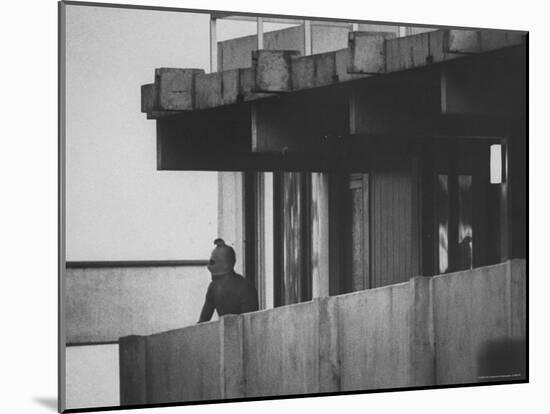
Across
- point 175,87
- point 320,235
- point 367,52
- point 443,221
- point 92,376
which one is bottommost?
point 92,376

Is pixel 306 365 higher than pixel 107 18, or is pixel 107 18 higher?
pixel 107 18

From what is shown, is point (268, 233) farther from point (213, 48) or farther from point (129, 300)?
point (213, 48)

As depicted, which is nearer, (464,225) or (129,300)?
(129,300)

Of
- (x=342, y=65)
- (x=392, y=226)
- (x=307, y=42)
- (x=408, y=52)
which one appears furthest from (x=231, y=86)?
(x=392, y=226)

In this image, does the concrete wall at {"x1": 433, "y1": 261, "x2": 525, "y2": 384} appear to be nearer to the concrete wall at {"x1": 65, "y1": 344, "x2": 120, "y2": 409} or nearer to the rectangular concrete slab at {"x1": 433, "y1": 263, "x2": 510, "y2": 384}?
the rectangular concrete slab at {"x1": 433, "y1": 263, "x2": 510, "y2": 384}

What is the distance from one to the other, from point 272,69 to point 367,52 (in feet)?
1.88

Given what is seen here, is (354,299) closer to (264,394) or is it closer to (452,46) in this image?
(264,394)

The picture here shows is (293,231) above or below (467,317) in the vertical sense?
above

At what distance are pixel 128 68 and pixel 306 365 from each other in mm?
1925

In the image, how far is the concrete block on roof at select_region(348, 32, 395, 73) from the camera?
785 cm

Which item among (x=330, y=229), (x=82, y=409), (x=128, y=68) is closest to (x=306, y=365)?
(x=330, y=229)

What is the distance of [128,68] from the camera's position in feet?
24.1

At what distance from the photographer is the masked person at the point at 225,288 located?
24.7 feet

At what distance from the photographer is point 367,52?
25.8 feet
